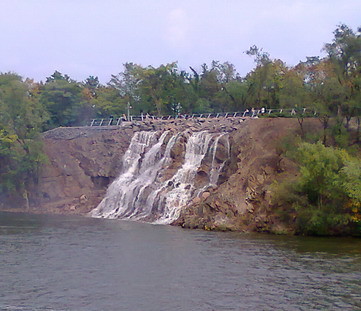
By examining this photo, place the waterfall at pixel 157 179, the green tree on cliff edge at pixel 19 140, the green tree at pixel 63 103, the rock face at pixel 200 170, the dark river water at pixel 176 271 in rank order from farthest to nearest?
the green tree at pixel 63 103, the green tree on cliff edge at pixel 19 140, the waterfall at pixel 157 179, the rock face at pixel 200 170, the dark river water at pixel 176 271

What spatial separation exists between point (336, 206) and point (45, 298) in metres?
27.1

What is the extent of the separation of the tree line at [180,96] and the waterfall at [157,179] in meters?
10.7

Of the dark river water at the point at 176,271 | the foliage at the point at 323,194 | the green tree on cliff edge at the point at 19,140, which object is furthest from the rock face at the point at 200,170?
the dark river water at the point at 176,271

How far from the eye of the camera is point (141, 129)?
77188 mm

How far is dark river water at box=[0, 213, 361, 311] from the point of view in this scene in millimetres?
26688

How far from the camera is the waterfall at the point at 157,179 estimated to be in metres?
59.4

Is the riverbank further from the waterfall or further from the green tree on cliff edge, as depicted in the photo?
the green tree on cliff edge

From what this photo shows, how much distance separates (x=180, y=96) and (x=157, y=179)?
120 ft

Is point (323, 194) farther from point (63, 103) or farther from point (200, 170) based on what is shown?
point (63, 103)

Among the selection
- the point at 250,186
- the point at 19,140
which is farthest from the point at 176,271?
the point at 19,140

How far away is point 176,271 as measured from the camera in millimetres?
33219

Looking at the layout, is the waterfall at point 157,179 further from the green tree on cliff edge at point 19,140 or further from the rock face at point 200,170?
the green tree on cliff edge at point 19,140

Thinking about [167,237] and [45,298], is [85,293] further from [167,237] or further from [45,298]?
[167,237]

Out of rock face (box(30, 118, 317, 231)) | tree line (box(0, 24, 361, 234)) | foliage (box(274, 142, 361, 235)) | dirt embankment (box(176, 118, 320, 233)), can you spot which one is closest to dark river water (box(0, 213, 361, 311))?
foliage (box(274, 142, 361, 235))
